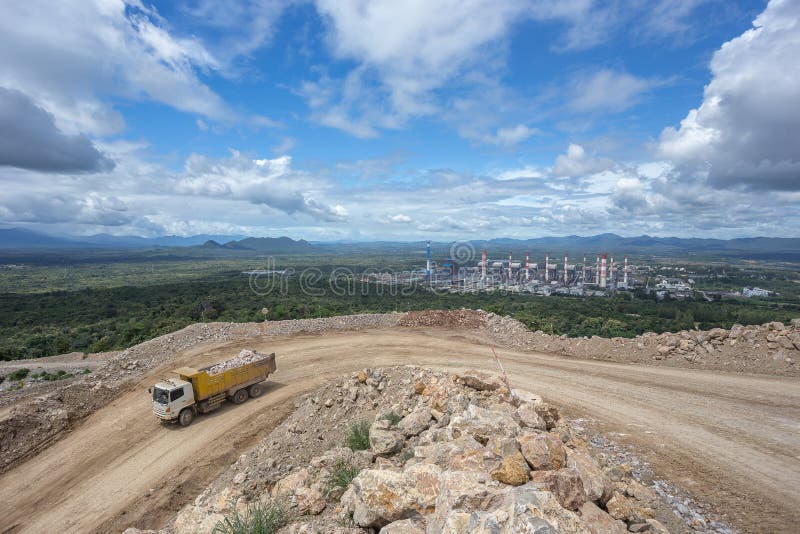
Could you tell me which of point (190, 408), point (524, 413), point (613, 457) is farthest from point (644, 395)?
point (190, 408)

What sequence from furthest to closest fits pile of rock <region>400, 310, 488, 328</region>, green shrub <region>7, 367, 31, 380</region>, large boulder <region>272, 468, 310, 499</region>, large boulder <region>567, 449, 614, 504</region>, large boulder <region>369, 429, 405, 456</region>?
pile of rock <region>400, 310, 488, 328</region> → green shrub <region>7, 367, 31, 380</region> → large boulder <region>369, 429, 405, 456</region> → large boulder <region>272, 468, 310, 499</region> → large boulder <region>567, 449, 614, 504</region>

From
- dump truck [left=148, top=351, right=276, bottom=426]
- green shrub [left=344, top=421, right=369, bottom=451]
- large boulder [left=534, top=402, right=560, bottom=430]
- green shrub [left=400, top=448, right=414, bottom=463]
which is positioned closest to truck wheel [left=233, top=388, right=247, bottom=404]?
dump truck [left=148, top=351, right=276, bottom=426]

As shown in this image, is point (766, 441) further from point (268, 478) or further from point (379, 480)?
point (268, 478)

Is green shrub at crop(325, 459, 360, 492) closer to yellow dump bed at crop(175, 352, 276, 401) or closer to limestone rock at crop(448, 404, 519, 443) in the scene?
limestone rock at crop(448, 404, 519, 443)

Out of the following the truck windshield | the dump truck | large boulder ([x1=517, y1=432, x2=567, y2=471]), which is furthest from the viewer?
the dump truck

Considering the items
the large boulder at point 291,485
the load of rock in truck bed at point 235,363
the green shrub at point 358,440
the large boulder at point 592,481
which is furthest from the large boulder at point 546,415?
the load of rock in truck bed at point 235,363

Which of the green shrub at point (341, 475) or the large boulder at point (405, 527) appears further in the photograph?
the green shrub at point (341, 475)

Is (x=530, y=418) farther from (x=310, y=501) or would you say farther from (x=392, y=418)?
(x=310, y=501)

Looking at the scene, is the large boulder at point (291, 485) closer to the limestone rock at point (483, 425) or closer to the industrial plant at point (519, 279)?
the limestone rock at point (483, 425)
